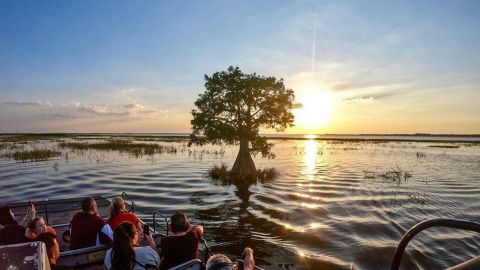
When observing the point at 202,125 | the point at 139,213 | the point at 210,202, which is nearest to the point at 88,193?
the point at 139,213

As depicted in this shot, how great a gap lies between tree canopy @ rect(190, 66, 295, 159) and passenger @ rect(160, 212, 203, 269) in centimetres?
2487

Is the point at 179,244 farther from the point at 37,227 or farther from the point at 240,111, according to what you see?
the point at 240,111

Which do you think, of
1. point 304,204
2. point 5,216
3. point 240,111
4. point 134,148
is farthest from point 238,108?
point 134,148

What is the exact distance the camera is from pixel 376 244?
13766mm

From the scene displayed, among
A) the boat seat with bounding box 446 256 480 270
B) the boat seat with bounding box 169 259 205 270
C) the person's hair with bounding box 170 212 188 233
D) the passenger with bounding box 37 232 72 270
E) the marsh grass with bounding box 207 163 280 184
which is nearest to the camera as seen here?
the boat seat with bounding box 446 256 480 270

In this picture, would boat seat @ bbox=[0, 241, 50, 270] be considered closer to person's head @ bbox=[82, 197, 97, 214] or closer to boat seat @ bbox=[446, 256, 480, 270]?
boat seat @ bbox=[446, 256, 480, 270]

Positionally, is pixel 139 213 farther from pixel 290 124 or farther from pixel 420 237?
pixel 290 124

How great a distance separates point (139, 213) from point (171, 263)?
13.0 metres

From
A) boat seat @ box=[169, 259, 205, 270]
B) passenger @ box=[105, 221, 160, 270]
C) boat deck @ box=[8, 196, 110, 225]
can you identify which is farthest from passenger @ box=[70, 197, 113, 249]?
boat deck @ box=[8, 196, 110, 225]

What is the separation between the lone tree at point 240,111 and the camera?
106 ft

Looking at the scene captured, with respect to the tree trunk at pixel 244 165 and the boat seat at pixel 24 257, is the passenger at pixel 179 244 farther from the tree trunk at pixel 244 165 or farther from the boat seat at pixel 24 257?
the tree trunk at pixel 244 165

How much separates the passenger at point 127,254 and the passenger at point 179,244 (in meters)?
0.25

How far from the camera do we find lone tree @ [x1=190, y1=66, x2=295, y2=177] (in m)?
32.3

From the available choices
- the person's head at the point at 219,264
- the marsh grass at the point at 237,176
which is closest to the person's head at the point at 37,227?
the person's head at the point at 219,264
